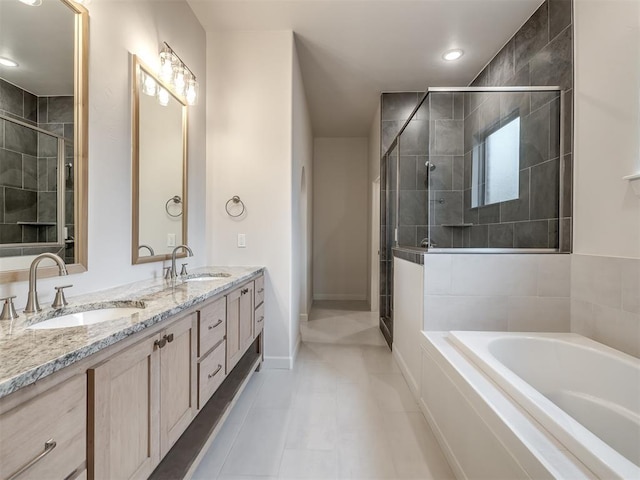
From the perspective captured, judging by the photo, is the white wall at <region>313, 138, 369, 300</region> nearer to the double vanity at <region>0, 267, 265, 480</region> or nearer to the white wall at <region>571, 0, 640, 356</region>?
the white wall at <region>571, 0, 640, 356</region>

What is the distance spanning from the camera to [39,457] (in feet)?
1.97

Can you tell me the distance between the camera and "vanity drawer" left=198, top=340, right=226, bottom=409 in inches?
52.8

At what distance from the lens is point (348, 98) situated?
3.79 metres

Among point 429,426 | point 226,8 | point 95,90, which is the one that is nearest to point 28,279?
point 95,90

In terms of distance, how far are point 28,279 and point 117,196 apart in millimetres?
588

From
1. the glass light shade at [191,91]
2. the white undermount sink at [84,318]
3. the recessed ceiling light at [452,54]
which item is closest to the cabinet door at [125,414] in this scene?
the white undermount sink at [84,318]

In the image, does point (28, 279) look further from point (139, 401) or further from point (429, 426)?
point (429, 426)

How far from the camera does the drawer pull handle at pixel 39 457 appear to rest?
0.56 meters

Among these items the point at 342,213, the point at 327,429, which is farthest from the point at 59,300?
the point at 342,213

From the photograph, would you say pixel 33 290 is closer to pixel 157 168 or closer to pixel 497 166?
pixel 157 168

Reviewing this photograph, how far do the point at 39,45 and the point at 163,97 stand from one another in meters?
0.82

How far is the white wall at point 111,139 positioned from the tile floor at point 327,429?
3.51ft

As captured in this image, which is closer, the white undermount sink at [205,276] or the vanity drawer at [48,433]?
the vanity drawer at [48,433]

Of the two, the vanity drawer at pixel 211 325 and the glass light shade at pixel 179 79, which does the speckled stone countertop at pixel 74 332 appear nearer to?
the vanity drawer at pixel 211 325
